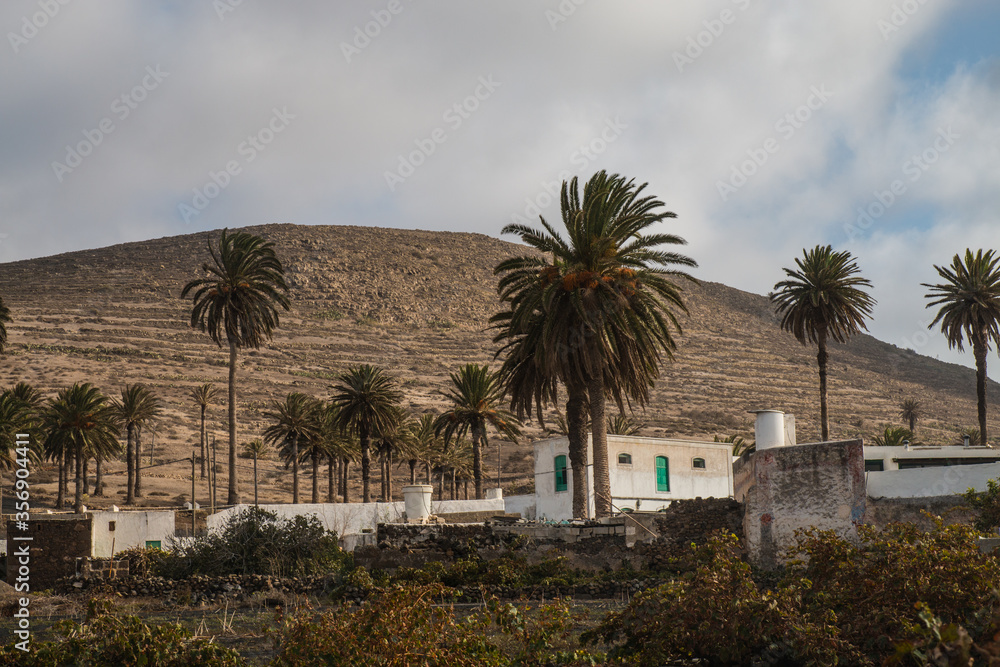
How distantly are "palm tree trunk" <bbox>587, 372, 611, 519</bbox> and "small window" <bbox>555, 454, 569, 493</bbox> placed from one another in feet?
45.8

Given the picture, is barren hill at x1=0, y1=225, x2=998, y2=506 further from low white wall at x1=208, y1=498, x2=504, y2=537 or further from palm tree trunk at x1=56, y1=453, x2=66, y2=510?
low white wall at x1=208, y1=498, x2=504, y2=537

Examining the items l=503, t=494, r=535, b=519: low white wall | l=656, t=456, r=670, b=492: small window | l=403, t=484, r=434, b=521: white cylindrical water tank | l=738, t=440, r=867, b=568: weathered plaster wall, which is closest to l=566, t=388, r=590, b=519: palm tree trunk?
l=403, t=484, r=434, b=521: white cylindrical water tank

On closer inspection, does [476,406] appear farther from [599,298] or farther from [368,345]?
[368,345]

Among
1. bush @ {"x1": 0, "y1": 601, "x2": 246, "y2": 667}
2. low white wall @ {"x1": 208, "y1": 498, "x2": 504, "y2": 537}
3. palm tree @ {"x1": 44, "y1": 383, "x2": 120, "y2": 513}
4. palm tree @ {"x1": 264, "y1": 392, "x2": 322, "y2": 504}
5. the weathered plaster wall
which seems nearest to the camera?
bush @ {"x1": 0, "y1": 601, "x2": 246, "y2": 667}

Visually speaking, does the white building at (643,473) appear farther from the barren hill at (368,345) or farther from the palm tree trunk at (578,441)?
the barren hill at (368,345)

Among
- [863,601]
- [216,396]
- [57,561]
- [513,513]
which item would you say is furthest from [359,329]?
[863,601]

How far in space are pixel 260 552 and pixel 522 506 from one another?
2190 cm

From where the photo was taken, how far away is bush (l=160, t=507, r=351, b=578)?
31359 millimetres

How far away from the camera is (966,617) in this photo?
34.7 ft

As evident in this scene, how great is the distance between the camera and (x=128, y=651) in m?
11.9

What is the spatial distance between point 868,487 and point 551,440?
71.7 feet

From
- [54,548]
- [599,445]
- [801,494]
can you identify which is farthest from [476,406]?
[801,494]

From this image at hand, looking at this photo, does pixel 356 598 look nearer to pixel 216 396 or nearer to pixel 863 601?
pixel 863 601

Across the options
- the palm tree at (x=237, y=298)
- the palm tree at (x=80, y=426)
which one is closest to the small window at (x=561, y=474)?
the palm tree at (x=237, y=298)
